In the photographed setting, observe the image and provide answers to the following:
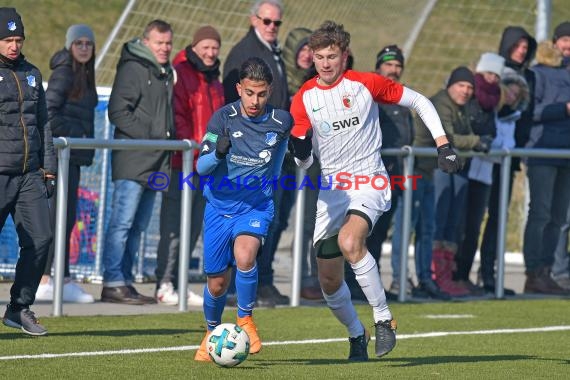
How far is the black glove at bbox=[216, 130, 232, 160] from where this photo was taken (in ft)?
27.9

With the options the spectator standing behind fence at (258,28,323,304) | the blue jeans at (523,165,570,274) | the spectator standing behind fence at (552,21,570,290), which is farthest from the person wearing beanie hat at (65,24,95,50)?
the spectator standing behind fence at (552,21,570,290)

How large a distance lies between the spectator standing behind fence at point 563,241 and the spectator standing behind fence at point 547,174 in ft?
0.67

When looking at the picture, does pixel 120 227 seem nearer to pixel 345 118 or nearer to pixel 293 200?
pixel 293 200

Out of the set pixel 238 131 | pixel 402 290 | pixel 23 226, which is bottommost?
pixel 402 290

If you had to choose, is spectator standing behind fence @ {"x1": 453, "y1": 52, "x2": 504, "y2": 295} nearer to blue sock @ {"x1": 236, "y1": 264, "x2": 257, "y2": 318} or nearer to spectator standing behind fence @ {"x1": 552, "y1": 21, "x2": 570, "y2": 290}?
spectator standing behind fence @ {"x1": 552, "y1": 21, "x2": 570, "y2": 290}

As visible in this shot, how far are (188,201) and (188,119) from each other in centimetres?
77

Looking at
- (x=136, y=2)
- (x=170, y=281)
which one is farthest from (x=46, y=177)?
(x=136, y=2)

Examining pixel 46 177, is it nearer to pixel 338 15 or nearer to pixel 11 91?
pixel 11 91

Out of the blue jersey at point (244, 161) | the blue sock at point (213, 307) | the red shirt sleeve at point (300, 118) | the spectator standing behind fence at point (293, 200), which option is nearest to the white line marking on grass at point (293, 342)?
the blue sock at point (213, 307)

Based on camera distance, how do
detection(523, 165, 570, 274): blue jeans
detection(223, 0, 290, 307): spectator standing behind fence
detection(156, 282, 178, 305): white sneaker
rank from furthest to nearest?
1. detection(523, 165, 570, 274): blue jeans
2. detection(223, 0, 290, 307): spectator standing behind fence
3. detection(156, 282, 178, 305): white sneaker

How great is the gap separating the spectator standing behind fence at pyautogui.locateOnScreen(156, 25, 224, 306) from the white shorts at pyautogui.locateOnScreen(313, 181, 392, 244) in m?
2.89

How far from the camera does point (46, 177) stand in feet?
31.3

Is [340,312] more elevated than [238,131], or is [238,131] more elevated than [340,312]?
[238,131]

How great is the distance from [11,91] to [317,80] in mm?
1962
